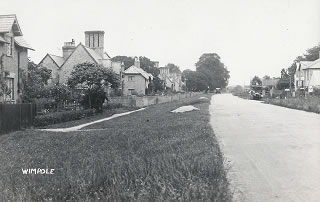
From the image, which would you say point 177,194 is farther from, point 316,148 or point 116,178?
point 316,148

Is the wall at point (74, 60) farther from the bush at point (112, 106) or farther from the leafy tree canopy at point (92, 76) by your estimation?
the leafy tree canopy at point (92, 76)

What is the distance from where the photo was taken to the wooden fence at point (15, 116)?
15.3 metres

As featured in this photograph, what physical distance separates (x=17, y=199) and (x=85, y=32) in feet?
182

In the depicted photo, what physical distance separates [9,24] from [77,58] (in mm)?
30148

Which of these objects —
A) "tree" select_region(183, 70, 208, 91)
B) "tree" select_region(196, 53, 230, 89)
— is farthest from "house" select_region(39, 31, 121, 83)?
"tree" select_region(196, 53, 230, 89)

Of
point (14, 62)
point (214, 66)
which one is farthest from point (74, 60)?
point (214, 66)

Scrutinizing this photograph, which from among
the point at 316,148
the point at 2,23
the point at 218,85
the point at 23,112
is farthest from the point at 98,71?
the point at 218,85

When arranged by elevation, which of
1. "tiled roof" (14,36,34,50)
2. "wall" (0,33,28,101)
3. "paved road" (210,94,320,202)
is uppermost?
"tiled roof" (14,36,34,50)

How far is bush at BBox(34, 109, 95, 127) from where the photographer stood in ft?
62.8

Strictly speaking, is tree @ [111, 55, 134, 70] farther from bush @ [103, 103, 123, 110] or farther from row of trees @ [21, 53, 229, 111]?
bush @ [103, 103, 123, 110]

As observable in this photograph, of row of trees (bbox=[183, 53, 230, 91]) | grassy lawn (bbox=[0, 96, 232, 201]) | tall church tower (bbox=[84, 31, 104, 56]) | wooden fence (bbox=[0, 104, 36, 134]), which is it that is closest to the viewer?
grassy lawn (bbox=[0, 96, 232, 201])

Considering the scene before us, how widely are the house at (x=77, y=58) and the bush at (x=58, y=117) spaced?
2443 cm

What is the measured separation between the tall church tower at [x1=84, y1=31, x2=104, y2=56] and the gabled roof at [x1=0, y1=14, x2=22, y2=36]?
35542 mm

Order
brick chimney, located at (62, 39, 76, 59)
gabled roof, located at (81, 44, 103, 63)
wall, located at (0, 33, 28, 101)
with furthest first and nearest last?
brick chimney, located at (62, 39, 76, 59), gabled roof, located at (81, 44, 103, 63), wall, located at (0, 33, 28, 101)
